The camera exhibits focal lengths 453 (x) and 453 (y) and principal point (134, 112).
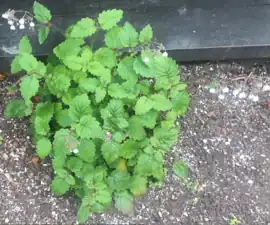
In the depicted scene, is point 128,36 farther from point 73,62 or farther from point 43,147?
point 43,147

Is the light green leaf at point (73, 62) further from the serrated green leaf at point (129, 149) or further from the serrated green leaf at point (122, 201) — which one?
the serrated green leaf at point (122, 201)

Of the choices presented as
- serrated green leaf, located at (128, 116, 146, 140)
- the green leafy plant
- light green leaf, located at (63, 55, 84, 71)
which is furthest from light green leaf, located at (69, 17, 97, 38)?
serrated green leaf, located at (128, 116, 146, 140)

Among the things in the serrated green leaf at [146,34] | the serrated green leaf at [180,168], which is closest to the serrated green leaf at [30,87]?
the serrated green leaf at [146,34]

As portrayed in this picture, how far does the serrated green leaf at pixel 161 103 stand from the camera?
85.2 inches

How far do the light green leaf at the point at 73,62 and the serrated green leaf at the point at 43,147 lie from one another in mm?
383

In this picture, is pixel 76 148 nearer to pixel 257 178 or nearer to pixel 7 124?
pixel 7 124

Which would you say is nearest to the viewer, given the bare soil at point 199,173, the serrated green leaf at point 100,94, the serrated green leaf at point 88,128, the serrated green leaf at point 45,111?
the serrated green leaf at point 88,128

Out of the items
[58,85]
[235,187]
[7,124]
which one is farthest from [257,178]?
[7,124]

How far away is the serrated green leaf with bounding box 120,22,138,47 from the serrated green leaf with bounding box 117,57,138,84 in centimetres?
10

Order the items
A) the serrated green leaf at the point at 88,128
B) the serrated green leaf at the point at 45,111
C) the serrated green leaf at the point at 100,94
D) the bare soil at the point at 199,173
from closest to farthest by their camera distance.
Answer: the serrated green leaf at the point at 88,128
the serrated green leaf at the point at 100,94
the serrated green leaf at the point at 45,111
the bare soil at the point at 199,173

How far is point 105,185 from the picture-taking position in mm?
2219

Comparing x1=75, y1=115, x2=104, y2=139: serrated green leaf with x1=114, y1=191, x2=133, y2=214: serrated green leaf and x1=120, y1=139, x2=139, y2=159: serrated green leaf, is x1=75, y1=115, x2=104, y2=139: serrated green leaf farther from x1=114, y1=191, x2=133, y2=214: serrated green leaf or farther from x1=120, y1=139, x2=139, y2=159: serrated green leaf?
x1=114, y1=191, x2=133, y2=214: serrated green leaf

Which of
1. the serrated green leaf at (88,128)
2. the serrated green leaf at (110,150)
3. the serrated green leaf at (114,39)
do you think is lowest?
the serrated green leaf at (110,150)

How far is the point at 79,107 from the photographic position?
2.10m
